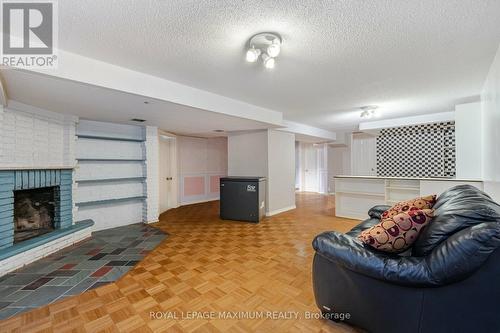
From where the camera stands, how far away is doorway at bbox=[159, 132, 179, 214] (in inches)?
213

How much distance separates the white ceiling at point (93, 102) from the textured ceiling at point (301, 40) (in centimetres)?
40

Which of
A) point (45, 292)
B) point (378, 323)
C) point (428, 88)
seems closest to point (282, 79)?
point (428, 88)

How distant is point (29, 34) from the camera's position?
1.75 meters

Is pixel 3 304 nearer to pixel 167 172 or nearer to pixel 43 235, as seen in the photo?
pixel 43 235

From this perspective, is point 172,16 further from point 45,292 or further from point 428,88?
point 428,88

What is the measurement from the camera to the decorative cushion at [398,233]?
139cm

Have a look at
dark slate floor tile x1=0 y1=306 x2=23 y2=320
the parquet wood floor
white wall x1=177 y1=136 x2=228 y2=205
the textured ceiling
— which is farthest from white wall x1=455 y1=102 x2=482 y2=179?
dark slate floor tile x1=0 y1=306 x2=23 y2=320

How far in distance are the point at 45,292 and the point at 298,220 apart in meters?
3.88

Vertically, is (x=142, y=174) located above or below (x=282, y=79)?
below

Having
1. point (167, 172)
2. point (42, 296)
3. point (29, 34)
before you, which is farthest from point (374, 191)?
point (29, 34)

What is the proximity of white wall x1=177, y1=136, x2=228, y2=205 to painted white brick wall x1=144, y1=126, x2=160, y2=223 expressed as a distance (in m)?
1.68

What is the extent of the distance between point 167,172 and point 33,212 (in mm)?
2777

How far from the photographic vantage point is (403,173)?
6016mm

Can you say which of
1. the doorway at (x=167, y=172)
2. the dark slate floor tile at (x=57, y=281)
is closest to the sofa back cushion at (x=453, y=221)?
the dark slate floor tile at (x=57, y=281)
